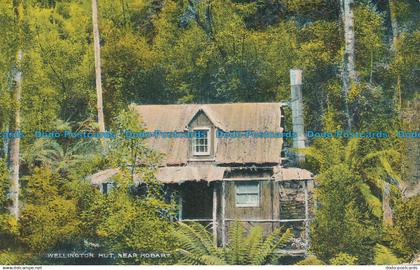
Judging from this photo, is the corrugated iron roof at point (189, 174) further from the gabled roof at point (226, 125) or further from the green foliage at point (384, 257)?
the green foliage at point (384, 257)

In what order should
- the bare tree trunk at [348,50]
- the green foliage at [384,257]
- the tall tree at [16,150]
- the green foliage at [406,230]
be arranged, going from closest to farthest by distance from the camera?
the green foliage at [384,257] < the green foliage at [406,230] < the bare tree trunk at [348,50] < the tall tree at [16,150]

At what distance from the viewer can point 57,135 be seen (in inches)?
558

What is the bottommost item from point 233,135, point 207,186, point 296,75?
point 207,186

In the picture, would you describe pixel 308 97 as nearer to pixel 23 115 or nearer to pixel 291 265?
pixel 291 265

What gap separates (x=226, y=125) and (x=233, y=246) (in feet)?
7.00

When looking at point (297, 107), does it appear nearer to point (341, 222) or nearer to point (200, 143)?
point (200, 143)

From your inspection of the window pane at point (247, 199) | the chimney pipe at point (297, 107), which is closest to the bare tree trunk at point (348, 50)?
the chimney pipe at point (297, 107)

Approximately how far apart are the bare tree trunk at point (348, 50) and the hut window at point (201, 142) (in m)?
2.47

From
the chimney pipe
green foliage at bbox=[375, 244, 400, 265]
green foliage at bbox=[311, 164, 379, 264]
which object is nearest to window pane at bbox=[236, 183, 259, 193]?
the chimney pipe

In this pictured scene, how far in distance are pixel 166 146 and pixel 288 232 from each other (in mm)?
2586

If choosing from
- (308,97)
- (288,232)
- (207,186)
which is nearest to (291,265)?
(288,232)

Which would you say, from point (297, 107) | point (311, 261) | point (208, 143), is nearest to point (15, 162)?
point (208, 143)

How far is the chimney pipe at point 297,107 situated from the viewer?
549 inches

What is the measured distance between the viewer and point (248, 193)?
13969 millimetres
